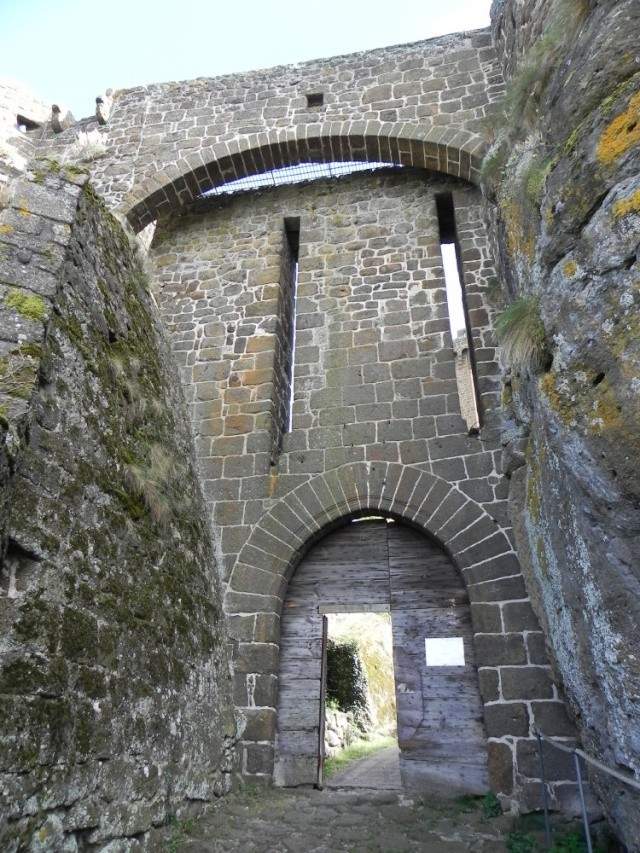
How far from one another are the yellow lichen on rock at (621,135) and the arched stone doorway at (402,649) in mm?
3888

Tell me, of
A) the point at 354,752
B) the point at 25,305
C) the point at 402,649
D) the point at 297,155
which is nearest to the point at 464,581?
the point at 402,649

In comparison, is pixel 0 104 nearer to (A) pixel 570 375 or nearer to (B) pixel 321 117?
(B) pixel 321 117

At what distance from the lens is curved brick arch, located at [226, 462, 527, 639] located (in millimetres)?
5434

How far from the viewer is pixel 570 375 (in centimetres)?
313

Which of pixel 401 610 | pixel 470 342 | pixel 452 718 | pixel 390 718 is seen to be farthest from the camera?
pixel 390 718

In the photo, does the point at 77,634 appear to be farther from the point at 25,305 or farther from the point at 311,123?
the point at 311,123

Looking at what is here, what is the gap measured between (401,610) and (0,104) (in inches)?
378

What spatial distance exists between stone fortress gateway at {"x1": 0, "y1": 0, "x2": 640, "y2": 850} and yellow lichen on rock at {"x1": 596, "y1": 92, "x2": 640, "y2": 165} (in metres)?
0.01

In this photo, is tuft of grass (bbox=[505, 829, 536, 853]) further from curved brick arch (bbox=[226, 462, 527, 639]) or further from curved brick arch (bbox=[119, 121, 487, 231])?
curved brick arch (bbox=[119, 121, 487, 231])

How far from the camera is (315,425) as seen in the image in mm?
6406

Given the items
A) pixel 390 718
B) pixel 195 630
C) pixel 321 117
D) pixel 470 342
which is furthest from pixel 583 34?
pixel 390 718

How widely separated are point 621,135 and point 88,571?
369 cm

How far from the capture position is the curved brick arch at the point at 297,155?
24.2ft

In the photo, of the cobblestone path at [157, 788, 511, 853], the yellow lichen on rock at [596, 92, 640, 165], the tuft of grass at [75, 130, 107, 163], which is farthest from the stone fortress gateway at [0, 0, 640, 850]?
the cobblestone path at [157, 788, 511, 853]
